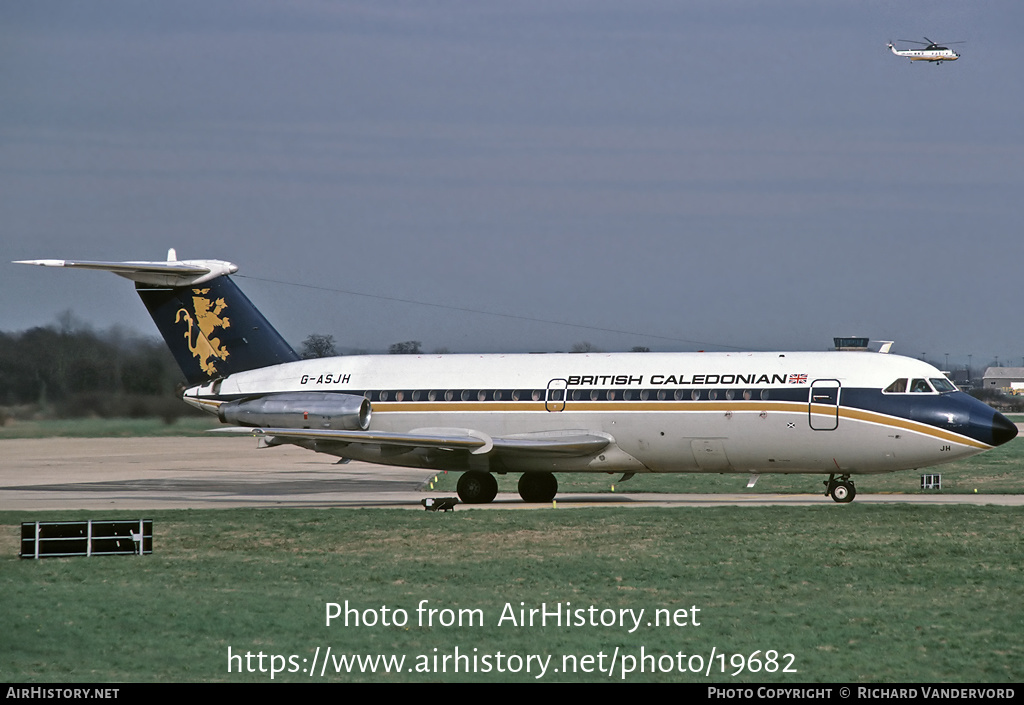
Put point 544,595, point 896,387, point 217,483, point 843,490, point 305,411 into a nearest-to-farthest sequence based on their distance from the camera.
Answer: point 544,595 → point 896,387 → point 843,490 → point 305,411 → point 217,483

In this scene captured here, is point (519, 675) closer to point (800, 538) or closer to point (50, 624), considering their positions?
point (50, 624)

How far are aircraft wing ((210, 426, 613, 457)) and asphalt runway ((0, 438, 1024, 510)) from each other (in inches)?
58.4

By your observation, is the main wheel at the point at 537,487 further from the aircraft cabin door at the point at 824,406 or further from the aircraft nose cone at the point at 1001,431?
the aircraft nose cone at the point at 1001,431

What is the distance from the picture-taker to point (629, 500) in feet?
115

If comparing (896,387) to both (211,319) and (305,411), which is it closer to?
(305,411)

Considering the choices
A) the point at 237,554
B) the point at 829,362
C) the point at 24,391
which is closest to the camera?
the point at 237,554

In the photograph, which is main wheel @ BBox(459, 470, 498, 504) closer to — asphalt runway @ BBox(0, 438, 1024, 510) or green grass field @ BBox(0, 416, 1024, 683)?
asphalt runway @ BBox(0, 438, 1024, 510)

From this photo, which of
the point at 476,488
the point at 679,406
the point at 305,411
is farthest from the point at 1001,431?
the point at 305,411

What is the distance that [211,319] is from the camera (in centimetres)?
3772

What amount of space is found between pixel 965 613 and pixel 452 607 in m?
6.78

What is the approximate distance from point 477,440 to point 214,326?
31.0ft

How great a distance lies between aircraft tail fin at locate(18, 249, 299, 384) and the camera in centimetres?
3766

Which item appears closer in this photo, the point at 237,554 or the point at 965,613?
the point at 965,613

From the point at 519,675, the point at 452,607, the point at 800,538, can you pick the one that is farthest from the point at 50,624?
the point at 800,538
